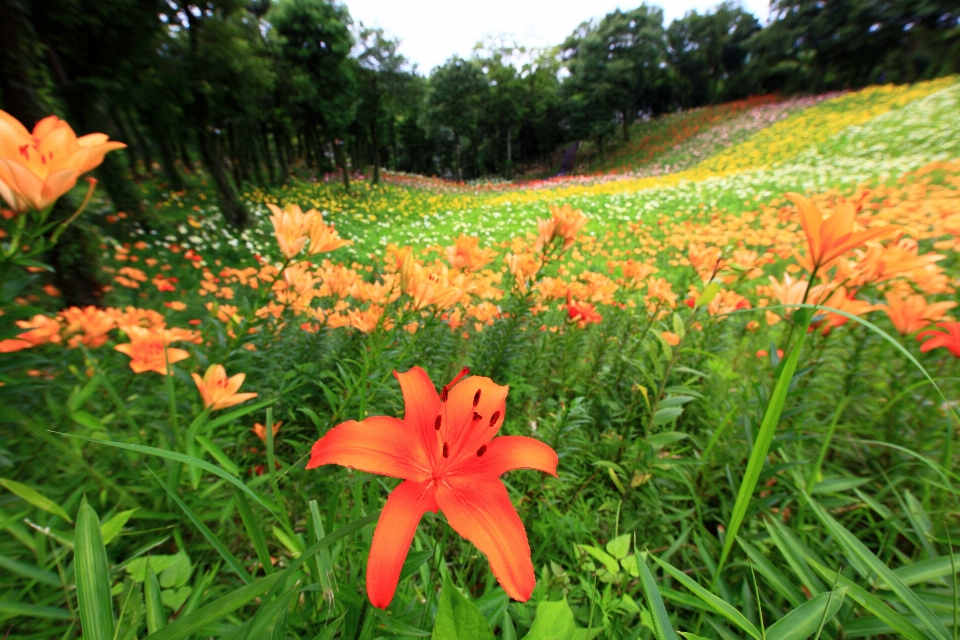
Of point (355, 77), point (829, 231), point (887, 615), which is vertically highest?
point (355, 77)

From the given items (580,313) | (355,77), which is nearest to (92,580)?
(580,313)

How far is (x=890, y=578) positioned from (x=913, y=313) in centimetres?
93

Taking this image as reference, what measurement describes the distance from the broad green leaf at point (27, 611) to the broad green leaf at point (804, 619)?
0.97 meters

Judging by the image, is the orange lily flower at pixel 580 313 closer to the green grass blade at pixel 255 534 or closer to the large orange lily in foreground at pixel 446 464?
the large orange lily in foreground at pixel 446 464

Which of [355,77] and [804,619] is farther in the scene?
[355,77]

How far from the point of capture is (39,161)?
63cm

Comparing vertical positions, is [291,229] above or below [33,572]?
above

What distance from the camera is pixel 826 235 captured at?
777mm

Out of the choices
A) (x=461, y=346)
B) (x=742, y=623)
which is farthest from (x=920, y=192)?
(x=742, y=623)

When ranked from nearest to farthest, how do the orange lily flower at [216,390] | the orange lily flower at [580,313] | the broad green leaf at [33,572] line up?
the broad green leaf at [33,572] < the orange lily flower at [216,390] < the orange lily flower at [580,313]

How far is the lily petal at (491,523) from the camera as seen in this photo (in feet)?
1.16

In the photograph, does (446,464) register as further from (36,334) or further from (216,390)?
(36,334)

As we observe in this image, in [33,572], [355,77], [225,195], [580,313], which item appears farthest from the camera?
[355,77]

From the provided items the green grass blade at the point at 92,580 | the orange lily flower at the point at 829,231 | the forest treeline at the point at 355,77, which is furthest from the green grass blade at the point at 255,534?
the forest treeline at the point at 355,77
